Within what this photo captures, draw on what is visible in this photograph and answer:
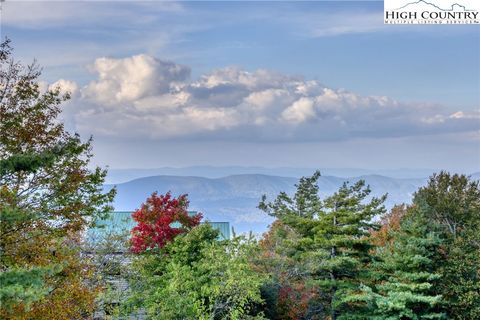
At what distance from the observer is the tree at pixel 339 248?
17.8 metres

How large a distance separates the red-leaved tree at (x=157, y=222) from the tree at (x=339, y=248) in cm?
382

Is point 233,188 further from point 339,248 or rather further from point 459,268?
point 459,268

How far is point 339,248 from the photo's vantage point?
18344 millimetres

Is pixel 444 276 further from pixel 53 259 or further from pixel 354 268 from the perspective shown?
pixel 53 259

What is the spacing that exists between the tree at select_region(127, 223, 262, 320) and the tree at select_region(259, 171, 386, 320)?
292 cm

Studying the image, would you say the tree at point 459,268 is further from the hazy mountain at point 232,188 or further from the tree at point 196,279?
the hazy mountain at point 232,188

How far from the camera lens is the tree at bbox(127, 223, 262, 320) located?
578 inches

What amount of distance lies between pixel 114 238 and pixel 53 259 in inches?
228

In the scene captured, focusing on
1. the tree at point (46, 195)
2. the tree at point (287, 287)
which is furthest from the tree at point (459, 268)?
the tree at point (46, 195)

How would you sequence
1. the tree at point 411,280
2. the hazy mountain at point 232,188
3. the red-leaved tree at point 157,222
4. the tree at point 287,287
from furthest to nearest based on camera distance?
the hazy mountain at point 232,188 → the tree at point 287,287 → the red-leaved tree at point 157,222 → the tree at point 411,280

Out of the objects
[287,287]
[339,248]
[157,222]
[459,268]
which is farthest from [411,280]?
[157,222]

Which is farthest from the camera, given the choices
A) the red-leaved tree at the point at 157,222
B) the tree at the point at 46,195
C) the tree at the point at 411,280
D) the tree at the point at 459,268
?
the red-leaved tree at the point at 157,222

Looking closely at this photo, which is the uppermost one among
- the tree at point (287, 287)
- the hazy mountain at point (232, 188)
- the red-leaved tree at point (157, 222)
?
the hazy mountain at point (232, 188)

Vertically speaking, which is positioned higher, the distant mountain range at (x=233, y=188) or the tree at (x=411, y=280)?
the distant mountain range at (x=233, y=188)
